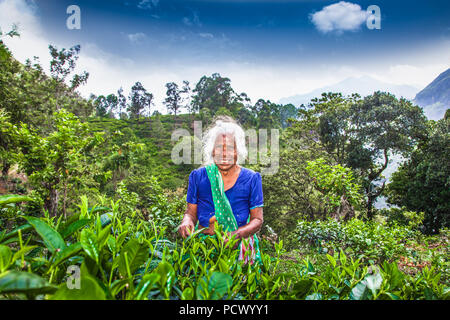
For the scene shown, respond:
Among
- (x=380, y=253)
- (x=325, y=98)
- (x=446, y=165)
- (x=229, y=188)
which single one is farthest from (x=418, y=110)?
(x=229, y=188)

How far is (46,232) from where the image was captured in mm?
640

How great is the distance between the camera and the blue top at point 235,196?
1.66m

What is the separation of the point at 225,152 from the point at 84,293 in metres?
1.29

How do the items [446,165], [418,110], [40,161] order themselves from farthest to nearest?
[418,110] → [446,165] → [40,161]

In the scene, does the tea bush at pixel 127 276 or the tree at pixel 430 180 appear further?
the tree at pixel 430 180

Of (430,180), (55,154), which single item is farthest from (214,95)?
(55,154)

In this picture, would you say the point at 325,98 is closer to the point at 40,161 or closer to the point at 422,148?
the point at 422,148

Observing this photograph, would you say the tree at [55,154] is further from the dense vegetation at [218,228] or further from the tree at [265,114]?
the tree at [265,114]

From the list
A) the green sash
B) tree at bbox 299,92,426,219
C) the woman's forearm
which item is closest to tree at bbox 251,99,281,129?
tree at bbox 299,92,426,219

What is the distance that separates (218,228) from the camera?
931mm

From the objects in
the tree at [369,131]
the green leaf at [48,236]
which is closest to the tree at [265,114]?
the tree at [369,131]

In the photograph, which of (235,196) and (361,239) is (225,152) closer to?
(235,196)
